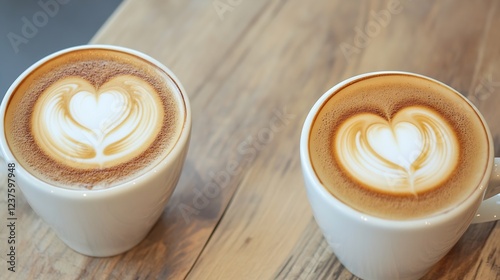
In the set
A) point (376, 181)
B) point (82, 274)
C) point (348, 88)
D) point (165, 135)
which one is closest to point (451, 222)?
point (376, 181)

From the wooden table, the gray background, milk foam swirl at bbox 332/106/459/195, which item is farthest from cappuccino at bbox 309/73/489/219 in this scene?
the gray background

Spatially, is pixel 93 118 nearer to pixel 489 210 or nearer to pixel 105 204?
pixel 105 204

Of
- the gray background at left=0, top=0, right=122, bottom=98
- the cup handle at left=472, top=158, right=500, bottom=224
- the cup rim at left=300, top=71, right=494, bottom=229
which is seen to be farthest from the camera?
the gray background at left=0, top=0, right=122, bottom=98

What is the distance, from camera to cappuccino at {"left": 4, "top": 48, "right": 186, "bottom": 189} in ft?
2.71

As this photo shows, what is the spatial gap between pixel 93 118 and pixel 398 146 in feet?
1.28

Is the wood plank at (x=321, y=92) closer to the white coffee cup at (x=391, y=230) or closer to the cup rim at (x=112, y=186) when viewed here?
the white coffee cup at (x=391, y=230)

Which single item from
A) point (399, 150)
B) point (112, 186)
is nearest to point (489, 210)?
point (399, 150)

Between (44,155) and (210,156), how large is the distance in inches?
10.5

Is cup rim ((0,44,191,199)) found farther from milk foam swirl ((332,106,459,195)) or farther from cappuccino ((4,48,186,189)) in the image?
milk foam swirl ((332,106,459,195))

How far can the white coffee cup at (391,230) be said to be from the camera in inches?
29.9

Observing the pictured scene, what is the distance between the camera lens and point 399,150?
0.83 metres

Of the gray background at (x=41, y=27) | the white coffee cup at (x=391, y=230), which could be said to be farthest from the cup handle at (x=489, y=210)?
the gray background at (x=41, y=27)

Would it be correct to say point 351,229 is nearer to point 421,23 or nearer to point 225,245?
point 225,245

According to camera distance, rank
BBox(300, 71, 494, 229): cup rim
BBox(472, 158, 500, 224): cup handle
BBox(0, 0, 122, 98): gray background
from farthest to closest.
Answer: BBox(0, 0, 122, 98): gray background → BBox(472, 158, 500, 224): cup handle → BBox(300, 71, 494, 229): cup rim
